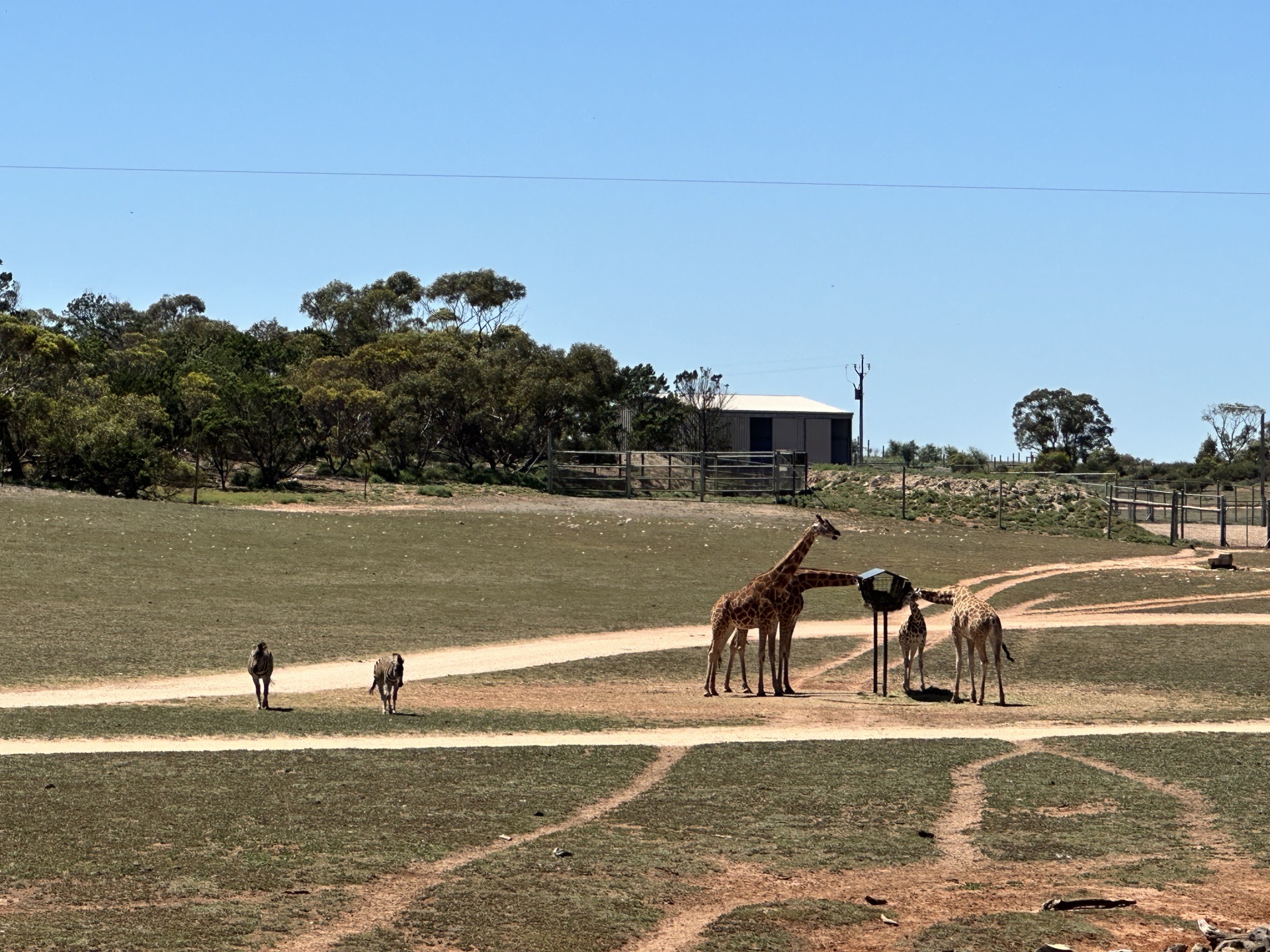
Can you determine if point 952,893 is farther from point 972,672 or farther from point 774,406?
point 774,406

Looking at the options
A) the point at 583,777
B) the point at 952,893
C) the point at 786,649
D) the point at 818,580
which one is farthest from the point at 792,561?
the point at 952,893

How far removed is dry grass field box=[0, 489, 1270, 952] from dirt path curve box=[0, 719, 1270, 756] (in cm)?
10

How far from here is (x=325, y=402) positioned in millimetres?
81875

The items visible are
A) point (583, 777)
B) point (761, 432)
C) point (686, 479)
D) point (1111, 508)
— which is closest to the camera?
point (583, 777)

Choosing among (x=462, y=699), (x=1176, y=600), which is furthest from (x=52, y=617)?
(x=1176, y=600)

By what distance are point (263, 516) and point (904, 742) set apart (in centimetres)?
3613

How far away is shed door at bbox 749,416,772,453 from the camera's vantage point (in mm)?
117625

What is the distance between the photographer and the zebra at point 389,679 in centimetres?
2220

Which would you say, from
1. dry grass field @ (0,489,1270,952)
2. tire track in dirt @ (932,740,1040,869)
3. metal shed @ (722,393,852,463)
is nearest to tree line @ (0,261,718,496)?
metal shed @ (722,393,852,463)

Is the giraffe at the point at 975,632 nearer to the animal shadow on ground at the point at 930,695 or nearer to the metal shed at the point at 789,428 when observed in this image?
the animal shadow on ground at the point at 930,695

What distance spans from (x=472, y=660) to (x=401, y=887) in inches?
669

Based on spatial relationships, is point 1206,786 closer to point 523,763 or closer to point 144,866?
point 523,763

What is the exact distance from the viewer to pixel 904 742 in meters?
20.7

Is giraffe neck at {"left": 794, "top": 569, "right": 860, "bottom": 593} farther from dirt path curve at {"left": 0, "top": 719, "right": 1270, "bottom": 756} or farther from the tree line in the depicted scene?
the tree line
